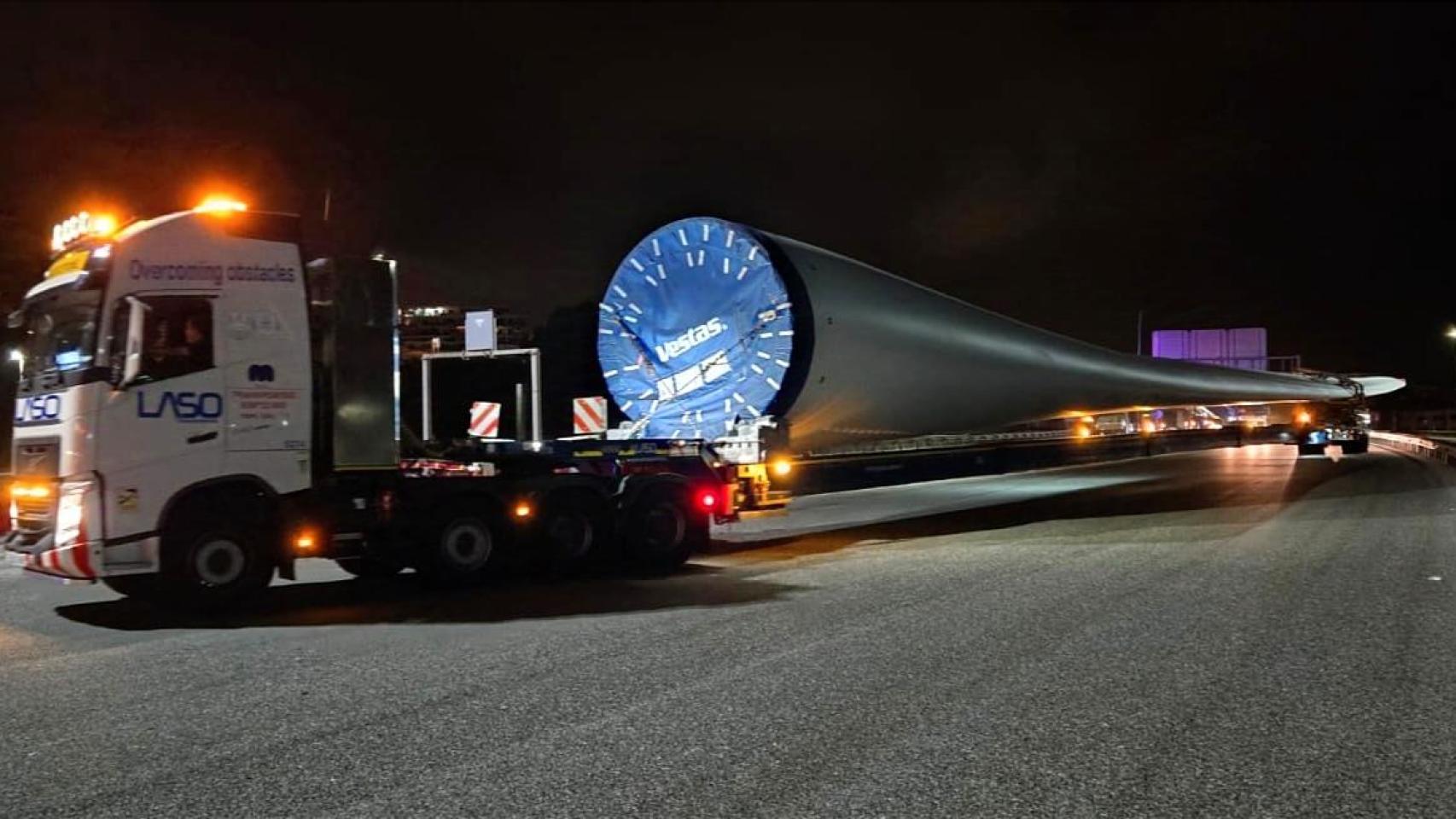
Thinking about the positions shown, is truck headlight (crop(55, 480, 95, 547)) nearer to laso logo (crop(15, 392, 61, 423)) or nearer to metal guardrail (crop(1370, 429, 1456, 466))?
laso logo (crop(15, 392, 61, 423))

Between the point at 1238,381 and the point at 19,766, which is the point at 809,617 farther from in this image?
the point at 1238,381

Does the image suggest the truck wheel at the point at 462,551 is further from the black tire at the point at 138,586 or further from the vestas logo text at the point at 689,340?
the vestas logo text at the point at 689,340

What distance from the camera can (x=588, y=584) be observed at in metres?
10.9

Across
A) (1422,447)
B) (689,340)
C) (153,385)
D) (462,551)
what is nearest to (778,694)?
(462,551)

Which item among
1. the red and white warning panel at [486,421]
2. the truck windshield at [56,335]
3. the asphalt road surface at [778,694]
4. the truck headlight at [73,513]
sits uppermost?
the truck windshield at [56,335]

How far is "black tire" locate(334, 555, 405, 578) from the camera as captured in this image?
10422 millimetres

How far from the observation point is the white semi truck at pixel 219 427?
8.81m

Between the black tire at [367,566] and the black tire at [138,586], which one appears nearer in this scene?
the black tire at [138,586]

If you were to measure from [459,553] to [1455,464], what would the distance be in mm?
27476

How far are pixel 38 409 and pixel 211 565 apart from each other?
1.93m

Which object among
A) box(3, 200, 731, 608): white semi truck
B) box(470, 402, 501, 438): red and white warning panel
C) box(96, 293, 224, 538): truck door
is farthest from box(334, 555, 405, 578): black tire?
box(470, 402, 501, 438): red and white warning panel

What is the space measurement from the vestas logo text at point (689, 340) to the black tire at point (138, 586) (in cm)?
669

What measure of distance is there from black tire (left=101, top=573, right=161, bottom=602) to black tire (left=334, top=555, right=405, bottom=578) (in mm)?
1519

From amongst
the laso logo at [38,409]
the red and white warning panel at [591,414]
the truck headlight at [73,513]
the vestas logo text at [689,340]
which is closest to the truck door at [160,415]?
the truck headlight at [73,513]
